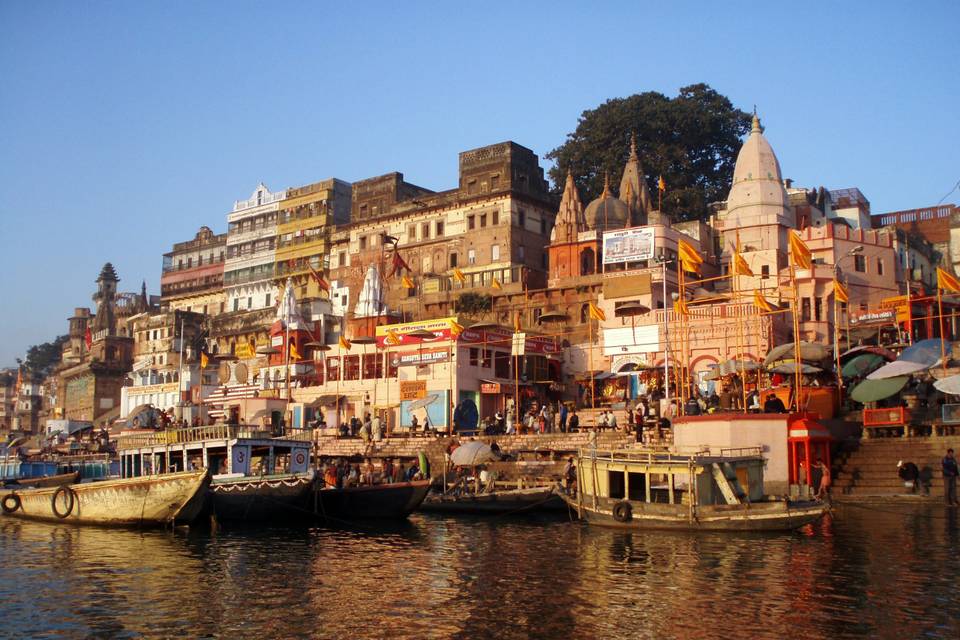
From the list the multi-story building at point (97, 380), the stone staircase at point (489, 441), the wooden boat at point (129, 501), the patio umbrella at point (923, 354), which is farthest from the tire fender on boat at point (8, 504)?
the multi-story building at point (97, 380)

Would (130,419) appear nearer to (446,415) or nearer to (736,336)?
(446,415)

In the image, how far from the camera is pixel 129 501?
26891mm

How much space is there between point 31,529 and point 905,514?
949 inches

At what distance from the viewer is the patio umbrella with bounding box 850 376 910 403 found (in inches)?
1304

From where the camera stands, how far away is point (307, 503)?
2812 centimetres

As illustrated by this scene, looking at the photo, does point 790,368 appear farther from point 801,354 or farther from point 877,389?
point 877,389

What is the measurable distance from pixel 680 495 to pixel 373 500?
892cm

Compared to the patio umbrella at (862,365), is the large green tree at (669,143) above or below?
above

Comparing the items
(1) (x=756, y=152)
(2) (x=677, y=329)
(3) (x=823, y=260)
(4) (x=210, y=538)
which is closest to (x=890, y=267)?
(3) (x=823, y=260)

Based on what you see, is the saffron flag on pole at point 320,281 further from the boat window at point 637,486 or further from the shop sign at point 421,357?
the boat window at point 637,486

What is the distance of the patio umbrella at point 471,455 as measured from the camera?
32166 millimetres

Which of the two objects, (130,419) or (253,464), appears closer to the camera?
(253,464)

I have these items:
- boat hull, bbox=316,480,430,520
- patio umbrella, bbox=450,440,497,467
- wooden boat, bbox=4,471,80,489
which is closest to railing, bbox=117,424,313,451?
boat hull, bbox=316,480,430,520

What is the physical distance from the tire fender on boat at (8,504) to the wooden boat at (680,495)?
58.6ft
